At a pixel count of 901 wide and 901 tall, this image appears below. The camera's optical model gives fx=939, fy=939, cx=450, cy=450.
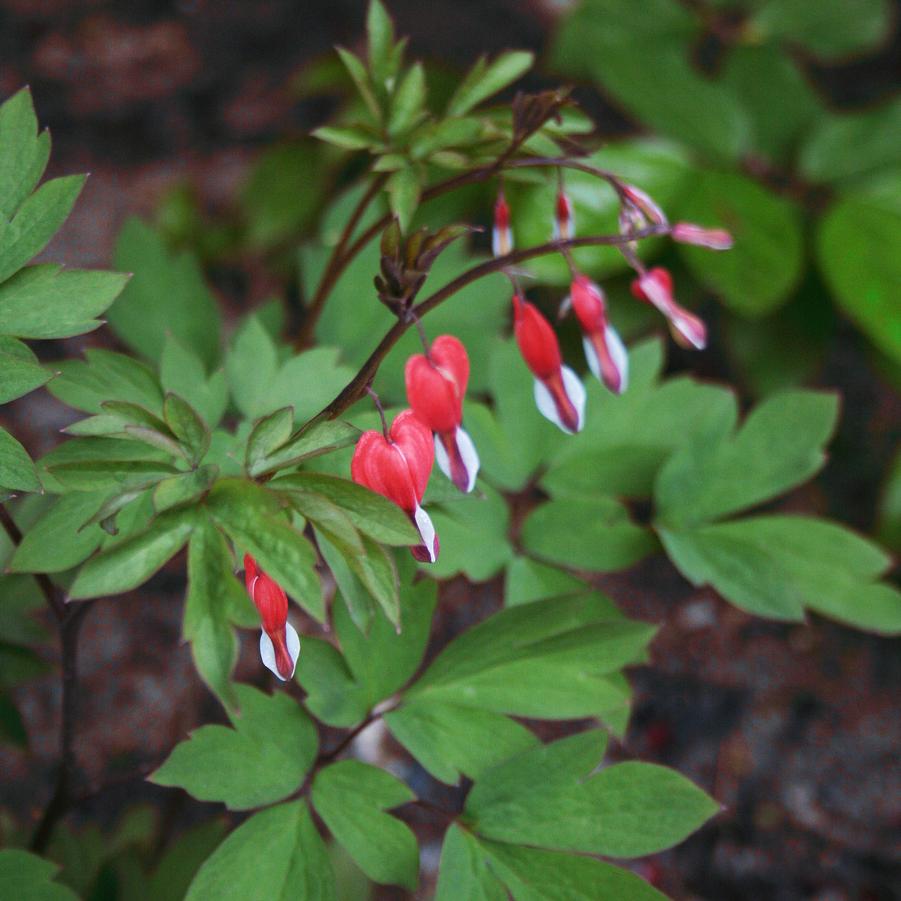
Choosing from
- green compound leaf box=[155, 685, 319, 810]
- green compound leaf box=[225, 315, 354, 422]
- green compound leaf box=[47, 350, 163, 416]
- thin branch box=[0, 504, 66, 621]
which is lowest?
green compound leaf box=[155, 685, 319, 810]

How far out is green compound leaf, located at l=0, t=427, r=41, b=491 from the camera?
841mm

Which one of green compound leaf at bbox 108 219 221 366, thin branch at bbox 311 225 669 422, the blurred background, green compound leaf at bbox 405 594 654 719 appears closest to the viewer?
thin branch at bbox 311 225 669 422

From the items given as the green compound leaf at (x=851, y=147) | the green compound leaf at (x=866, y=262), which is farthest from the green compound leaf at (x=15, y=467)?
the green compound leaf at (x=851, y=147)

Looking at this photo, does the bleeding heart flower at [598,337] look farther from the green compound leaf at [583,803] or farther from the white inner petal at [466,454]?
the green compound leaf at [583,803]

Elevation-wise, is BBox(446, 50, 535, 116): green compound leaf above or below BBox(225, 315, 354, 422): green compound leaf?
above

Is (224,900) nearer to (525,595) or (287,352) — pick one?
(525,595)

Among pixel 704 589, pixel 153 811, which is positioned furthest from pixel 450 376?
pixel 704 589

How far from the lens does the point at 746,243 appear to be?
1.86 m

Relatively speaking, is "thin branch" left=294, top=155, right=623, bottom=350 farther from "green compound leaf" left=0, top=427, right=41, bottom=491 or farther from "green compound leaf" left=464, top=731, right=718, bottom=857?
"green compound leaf" left=464, top=731, right=718, bottom=857

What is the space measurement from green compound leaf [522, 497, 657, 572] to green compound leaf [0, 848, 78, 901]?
0.68m

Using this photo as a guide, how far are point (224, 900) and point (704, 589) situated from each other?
1284mm

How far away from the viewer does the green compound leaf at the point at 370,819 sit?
3.28 ft

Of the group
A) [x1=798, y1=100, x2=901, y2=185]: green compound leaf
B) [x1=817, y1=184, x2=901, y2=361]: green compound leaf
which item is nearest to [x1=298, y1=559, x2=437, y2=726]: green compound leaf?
[x1=817, y1=184, x2=901, y2=361]: green compound leaf

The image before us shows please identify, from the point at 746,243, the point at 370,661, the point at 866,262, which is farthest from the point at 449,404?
the point at 866,262
